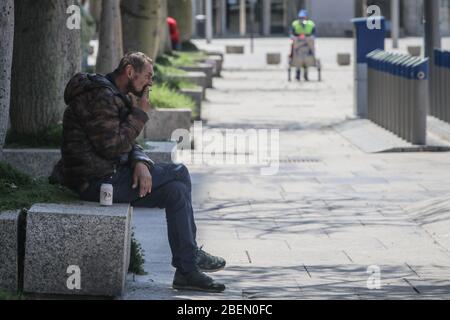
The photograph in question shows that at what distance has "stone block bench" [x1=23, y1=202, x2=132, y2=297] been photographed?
26.5 ft

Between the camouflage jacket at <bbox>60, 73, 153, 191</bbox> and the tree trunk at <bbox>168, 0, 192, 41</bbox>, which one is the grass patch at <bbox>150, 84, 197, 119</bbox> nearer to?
the camouflage jacket at <bbox>60, 73, 153, 191</bbox>

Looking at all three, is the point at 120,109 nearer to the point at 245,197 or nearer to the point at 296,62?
the point at 245,197

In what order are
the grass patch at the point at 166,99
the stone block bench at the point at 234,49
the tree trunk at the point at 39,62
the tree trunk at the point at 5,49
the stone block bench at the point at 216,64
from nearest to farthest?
the tree trunk at the point at 5,49 < the tree trunk at the point at 39,62 < the grass patch at the point at 166,99 < the stone block bench at the point at 216,64 < the stone block bench at the point at 234,49

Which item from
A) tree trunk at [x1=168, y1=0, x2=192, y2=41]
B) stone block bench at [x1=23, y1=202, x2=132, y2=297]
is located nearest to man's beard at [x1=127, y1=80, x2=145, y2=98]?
stone block bench at [x1=23, y1=202, x2=132, y2=297]

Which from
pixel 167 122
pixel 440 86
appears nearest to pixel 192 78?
pixel 440 86

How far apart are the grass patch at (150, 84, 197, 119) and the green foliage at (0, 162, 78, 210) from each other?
9.88 m

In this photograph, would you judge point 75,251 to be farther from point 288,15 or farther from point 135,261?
point 288,15

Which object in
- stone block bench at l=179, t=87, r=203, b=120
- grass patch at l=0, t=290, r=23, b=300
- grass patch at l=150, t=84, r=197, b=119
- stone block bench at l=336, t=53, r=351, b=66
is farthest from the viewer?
stone block bench at l=336, t=53, r=351, b=66

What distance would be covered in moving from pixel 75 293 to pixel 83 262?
195 millimetres

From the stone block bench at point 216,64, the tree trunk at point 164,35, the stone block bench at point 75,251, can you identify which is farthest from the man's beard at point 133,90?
the stone block bench at point 216,64

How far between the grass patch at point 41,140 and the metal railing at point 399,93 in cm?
587

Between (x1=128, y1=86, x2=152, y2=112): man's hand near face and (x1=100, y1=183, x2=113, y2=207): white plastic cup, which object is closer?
(x1=100, y1=183, x2=113, y2=207): white plastic cup

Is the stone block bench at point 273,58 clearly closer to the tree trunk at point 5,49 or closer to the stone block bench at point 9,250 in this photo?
the tree trunk at point 5,49

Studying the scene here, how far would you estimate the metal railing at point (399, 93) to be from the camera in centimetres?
1777
